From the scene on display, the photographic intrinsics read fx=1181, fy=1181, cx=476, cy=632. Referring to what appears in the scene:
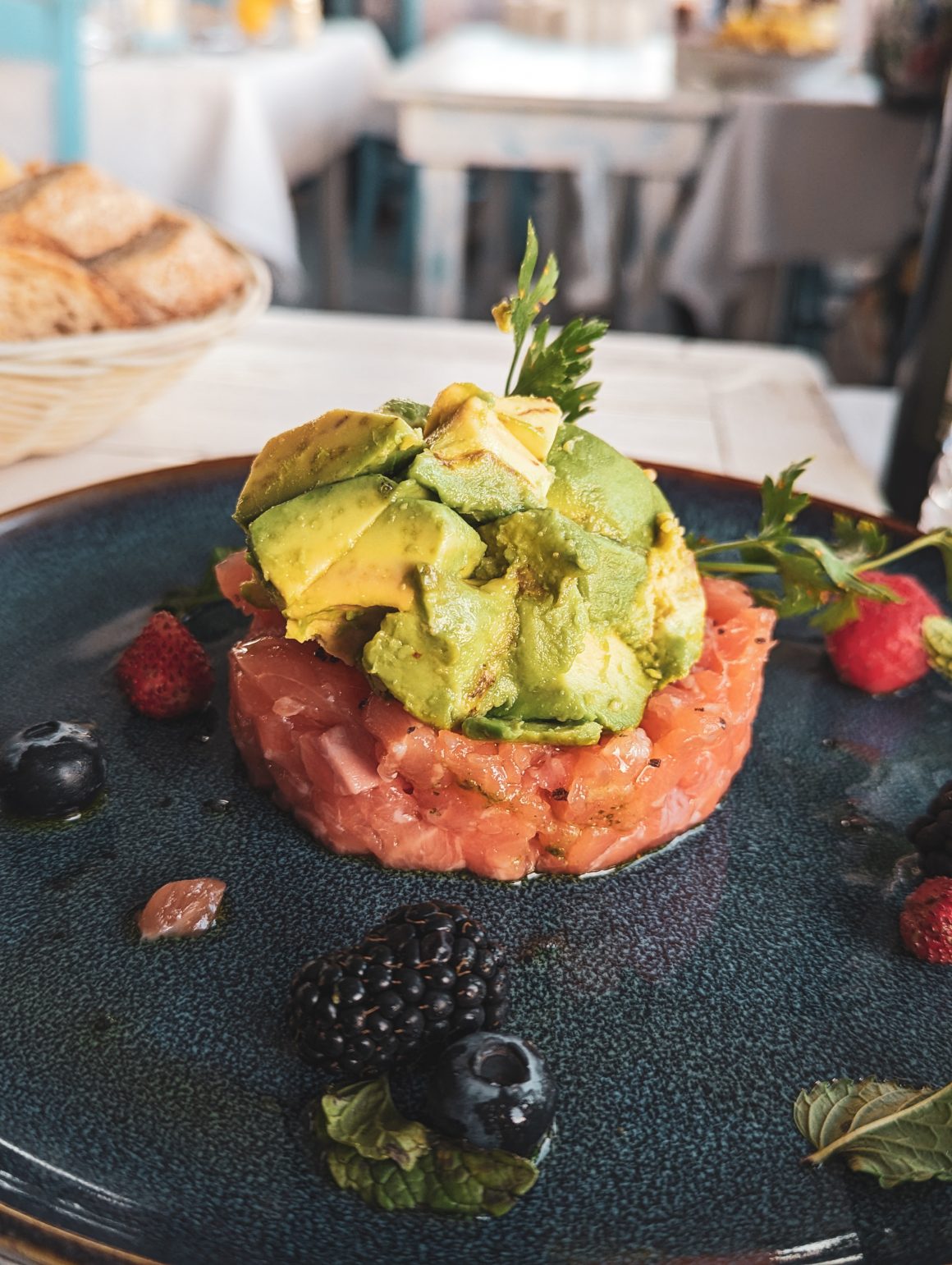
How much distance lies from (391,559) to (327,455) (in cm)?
13

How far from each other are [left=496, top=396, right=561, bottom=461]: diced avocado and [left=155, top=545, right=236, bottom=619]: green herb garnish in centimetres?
46

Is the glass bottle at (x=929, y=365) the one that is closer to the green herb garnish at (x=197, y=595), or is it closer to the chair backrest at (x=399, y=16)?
the green herb garnish at (x=197, y=595)

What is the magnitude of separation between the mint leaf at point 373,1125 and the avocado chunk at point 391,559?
396mm

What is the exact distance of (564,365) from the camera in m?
1.26

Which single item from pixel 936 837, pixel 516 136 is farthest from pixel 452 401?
pixel 516 136

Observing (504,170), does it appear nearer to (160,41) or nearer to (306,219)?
(306,219)

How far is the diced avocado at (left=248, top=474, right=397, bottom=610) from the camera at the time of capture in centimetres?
103

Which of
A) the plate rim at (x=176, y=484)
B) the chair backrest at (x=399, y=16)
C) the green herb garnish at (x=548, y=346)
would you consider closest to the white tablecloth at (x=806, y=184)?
the plate rim at (x=176, y=484)

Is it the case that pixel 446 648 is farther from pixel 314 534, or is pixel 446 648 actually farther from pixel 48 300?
pixel 48 300

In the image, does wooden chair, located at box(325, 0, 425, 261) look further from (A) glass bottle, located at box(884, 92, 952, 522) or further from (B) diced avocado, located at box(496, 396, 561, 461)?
(B) diced avocado, located at box(496, 396, 561, 461)

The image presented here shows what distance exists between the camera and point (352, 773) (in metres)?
1.12

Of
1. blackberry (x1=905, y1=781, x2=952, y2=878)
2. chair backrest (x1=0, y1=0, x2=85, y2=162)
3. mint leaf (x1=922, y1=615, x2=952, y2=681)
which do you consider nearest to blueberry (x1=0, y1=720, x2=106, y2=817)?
blackberry (x1=905, y1=781, x2=952, y2=878)

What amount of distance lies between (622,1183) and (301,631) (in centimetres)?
52

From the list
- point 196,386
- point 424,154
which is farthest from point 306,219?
point 196,386
